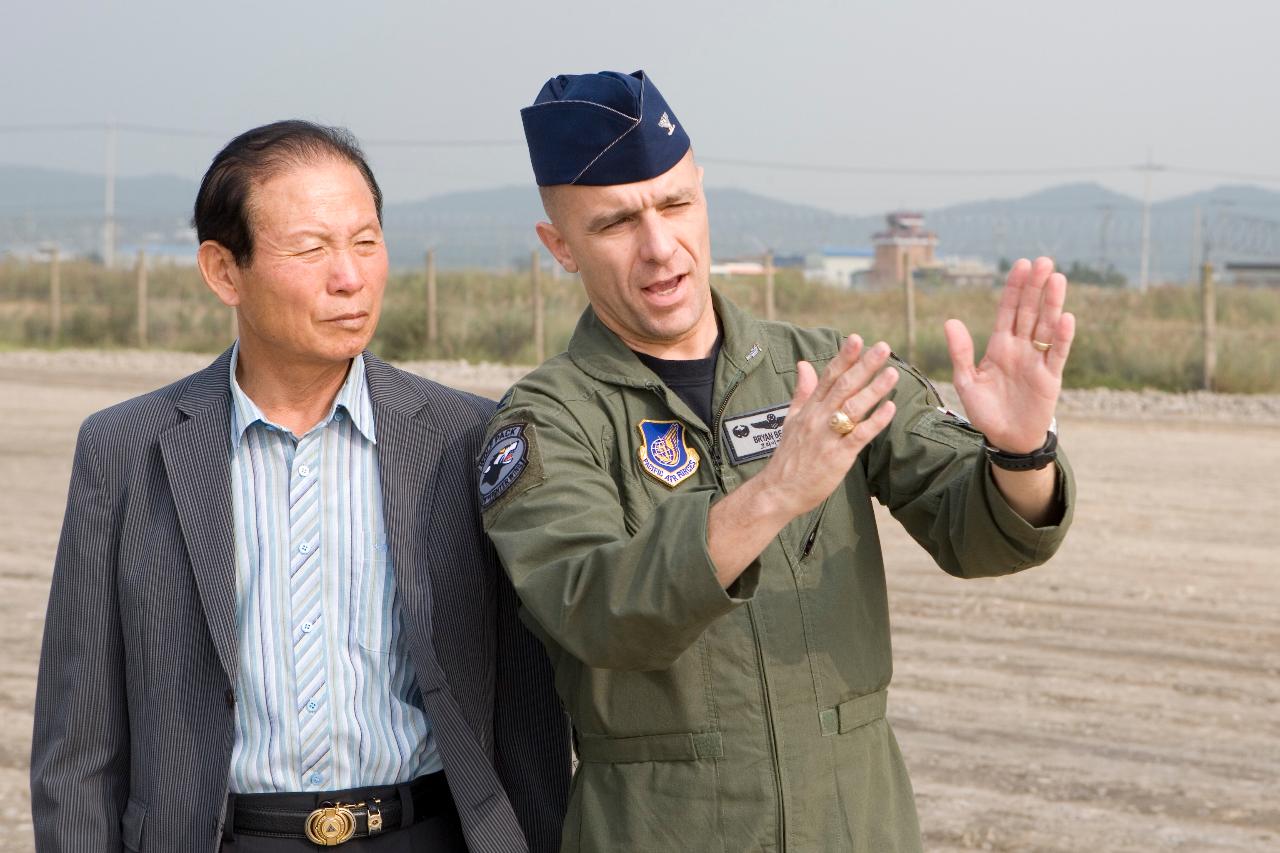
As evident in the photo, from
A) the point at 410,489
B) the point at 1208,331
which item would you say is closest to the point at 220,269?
the point at 410,489

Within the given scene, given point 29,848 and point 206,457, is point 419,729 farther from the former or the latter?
point 29,848

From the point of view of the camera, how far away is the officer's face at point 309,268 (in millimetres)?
2756

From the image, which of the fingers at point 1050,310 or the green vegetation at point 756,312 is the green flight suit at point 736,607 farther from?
the green vegetation at point 756,312

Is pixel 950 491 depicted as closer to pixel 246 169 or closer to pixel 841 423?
pixel 841 423

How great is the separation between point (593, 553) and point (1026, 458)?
65 centimetres

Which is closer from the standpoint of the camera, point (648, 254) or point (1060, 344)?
point (1060, 344)

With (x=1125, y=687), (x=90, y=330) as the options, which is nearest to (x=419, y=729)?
(x=1125, y=687)

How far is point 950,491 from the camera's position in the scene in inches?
99.0

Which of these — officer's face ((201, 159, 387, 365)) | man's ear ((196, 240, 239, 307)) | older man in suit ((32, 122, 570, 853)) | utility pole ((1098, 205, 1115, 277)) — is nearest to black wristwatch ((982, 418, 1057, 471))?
older man in suit ((32, 122, 570, 853))

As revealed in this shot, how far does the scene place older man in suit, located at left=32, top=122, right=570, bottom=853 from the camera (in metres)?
2.69

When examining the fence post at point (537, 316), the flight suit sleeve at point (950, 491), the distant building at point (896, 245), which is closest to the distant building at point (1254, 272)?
the distant building at point (896, 245)

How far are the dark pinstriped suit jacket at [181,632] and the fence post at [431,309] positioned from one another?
22.0 metres

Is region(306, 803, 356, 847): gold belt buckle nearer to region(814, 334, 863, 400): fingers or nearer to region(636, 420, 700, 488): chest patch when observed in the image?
region(636, 420, 700, 488): chest patch

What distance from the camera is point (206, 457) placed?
280 centimetres
